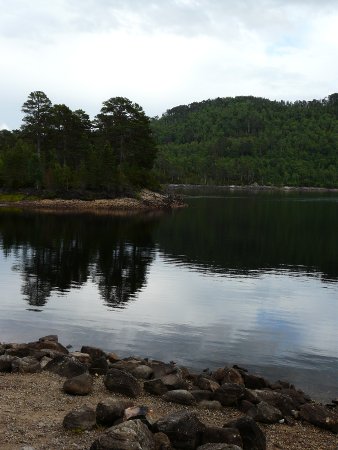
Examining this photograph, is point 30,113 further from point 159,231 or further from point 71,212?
point 159,231

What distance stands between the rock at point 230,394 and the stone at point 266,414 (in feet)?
3.27

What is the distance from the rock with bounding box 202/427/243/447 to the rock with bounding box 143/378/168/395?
4.70 m

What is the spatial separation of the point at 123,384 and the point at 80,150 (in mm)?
133069

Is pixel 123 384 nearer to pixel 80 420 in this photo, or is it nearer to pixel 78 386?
pixel 78 386

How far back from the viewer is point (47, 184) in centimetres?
13150

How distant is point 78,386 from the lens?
17688 mm

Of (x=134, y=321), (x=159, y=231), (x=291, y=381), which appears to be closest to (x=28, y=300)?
(x=134, y=321)

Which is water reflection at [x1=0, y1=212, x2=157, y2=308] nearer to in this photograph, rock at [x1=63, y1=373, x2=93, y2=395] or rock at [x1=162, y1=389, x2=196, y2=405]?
rock at [x1=63, y1=373, x2=93, y2=395]

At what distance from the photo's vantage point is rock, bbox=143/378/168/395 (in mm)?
18344

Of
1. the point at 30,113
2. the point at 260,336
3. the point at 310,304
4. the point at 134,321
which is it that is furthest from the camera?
the point at 30,113

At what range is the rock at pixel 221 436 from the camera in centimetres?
1370

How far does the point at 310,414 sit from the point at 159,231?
221 feet

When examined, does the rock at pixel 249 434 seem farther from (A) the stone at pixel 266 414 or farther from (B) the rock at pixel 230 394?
(B) the rock at pixel 230 394

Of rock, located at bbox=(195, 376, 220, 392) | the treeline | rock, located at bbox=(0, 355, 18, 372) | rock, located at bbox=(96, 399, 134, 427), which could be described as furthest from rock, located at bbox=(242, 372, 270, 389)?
the treeline
